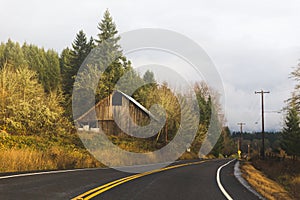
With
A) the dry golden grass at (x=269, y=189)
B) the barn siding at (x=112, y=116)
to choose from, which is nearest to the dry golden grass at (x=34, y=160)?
the dry golden grass at (x=269, y=189)

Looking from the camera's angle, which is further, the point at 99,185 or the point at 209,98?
the point at 209,98

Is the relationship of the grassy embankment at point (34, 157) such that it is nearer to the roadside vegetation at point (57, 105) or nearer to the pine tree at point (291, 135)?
the roadside vegetation at point (57, 105)

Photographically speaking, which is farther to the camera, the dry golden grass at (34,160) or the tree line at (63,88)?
the tree line at (63,88)

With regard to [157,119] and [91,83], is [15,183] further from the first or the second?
[91,83]

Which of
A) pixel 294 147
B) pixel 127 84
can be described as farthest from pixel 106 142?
pixel 294 147

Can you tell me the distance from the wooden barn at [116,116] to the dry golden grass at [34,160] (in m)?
23.1

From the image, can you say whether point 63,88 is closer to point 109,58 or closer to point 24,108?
point 109,58

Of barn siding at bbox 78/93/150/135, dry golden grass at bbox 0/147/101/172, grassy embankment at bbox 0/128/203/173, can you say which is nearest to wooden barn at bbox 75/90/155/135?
barn siding at bbox 78/93/150/135

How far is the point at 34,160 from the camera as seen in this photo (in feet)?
53.7

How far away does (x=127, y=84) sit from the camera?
199 feet

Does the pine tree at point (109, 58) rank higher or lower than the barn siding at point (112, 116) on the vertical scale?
higher

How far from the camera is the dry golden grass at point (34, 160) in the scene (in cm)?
1482

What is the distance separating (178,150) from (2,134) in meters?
29.1

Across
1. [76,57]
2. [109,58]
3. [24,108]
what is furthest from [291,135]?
[24,108]
